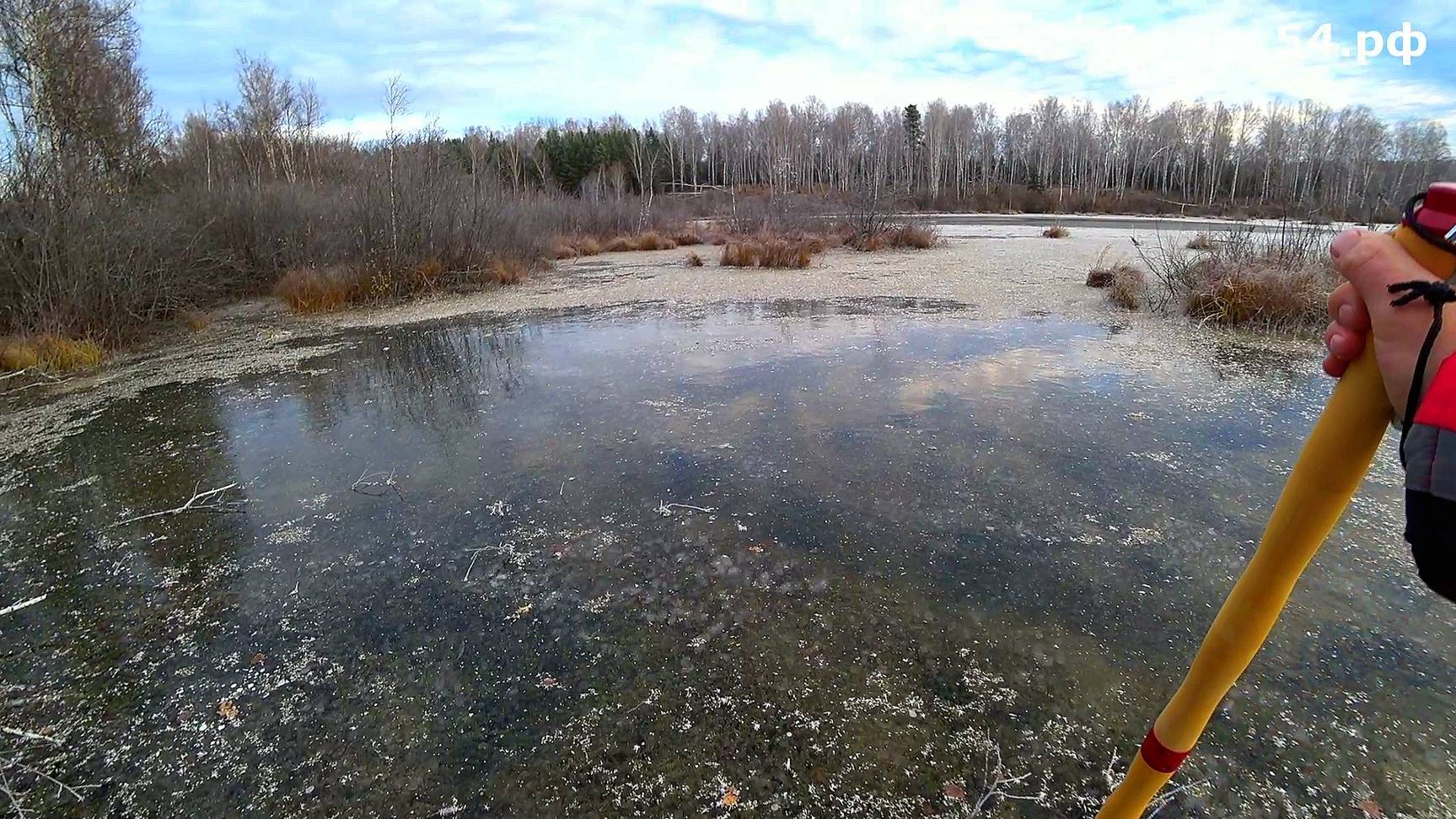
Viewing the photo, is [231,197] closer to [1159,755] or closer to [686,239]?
[686,239]

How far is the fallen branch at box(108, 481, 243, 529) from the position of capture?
350 centimetres

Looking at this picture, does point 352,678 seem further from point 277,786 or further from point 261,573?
point 261,573

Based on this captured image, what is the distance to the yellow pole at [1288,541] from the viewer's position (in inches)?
35.0

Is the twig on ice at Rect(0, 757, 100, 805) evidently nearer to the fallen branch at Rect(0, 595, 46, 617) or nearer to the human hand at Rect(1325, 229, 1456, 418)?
the fallen branch at Rect(0, 595, 46, 617)

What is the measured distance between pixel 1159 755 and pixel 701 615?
1669 mm

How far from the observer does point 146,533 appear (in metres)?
3.32

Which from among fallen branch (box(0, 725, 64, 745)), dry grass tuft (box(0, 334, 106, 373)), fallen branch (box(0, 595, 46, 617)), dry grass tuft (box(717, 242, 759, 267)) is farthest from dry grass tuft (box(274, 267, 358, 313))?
fallen branch (box(0, 725, 64, 745))

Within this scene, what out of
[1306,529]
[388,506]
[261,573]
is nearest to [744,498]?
[388,506]

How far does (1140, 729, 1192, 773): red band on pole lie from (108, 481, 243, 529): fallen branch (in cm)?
399

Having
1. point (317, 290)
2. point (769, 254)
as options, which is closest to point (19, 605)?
point (317, 290)

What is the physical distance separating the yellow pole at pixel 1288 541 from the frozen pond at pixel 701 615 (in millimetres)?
824

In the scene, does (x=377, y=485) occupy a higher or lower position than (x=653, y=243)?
lower

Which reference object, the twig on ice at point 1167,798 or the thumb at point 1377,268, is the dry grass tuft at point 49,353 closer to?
the twig on ice at point 1167,798

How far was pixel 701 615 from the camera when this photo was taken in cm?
254
